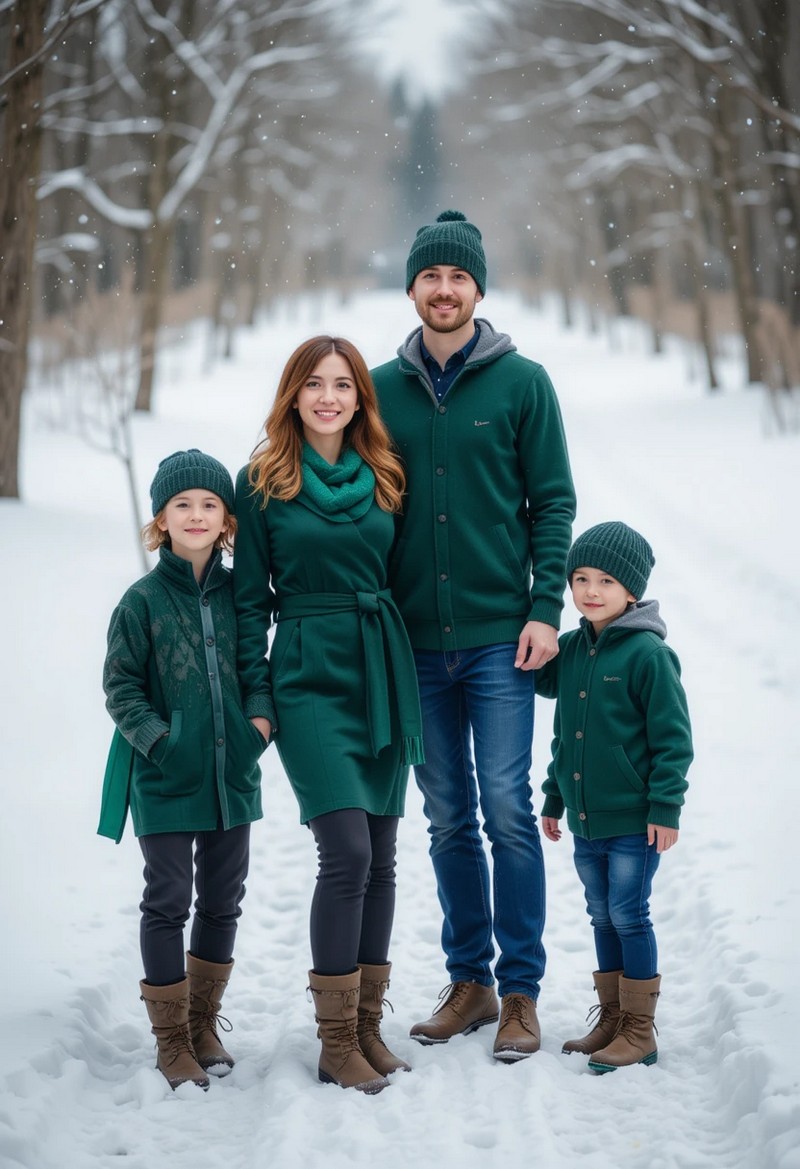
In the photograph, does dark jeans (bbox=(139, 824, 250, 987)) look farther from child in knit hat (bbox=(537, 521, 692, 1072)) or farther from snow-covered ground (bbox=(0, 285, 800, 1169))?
child in knit hat (bbox=(537, 521, 692, 1072))

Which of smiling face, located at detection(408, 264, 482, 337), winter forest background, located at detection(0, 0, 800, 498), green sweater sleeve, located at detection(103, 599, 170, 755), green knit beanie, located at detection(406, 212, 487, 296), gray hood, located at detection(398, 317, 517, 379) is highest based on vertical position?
winter forest background, located at detection(0, 0, 800, 498)

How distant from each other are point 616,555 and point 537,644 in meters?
0.34

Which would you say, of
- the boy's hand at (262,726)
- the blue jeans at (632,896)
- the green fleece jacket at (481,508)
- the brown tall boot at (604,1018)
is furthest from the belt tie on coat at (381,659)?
the brown tall boot at (604,1018)

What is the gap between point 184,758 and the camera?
129 inches

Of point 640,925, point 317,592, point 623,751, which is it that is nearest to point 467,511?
point 317,592

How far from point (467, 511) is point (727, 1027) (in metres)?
1.65

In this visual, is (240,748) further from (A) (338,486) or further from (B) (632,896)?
(B) (632,896)

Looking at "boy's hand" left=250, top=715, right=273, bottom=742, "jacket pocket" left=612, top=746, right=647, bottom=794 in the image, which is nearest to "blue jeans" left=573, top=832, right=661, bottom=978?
"jacket pocket" left=612, top=746, right=647, bottom=794

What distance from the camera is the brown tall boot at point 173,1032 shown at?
326cm

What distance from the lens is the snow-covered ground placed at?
2.95 metres

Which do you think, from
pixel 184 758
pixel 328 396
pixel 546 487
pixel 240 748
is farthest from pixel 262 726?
pixel 546 487

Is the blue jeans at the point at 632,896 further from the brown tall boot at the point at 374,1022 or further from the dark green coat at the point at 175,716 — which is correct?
the dark green coat at the point at 175,716

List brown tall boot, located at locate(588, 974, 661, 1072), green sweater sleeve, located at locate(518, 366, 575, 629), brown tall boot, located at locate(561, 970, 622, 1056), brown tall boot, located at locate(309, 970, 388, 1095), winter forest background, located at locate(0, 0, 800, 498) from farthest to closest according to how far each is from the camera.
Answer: winter forest background, located at locate(0, 0, 800, 498) → green sweater sleeve, located at locate(518, 366, 575, 629) → brown tall boot, located at locate(561, 970, 622, 1056) → brown tall boot, located at locate(588, 974, 661, 1072) → brown tall boot, located at locate(309, 970, 388, 1095)

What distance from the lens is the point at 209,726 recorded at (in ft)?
10.9
